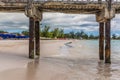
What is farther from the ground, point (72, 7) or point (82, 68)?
point (72, 7)

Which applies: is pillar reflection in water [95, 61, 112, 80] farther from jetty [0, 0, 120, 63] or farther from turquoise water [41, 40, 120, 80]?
jetty [0, 0, 120, 63]

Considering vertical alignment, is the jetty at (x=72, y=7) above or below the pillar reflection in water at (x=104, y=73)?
above

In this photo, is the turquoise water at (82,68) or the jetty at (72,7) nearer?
the turquoise water at (82,68)

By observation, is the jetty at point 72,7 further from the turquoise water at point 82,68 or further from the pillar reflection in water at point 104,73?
the pillar reflection in water at point 104,73

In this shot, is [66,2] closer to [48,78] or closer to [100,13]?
[100,13]

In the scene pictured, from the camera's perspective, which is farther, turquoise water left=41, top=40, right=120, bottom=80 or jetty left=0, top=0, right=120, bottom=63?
jetty left=0, top=0, right=120, bottom=63

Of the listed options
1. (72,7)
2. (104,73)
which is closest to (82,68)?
(104,73)

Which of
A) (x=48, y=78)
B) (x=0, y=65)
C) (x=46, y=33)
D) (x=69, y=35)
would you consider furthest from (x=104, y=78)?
(x=69, y=35)

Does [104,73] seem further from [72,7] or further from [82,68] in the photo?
[72,7]

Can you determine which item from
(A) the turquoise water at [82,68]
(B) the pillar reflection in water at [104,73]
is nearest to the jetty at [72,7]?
(A) the turquoise water at [82,68]

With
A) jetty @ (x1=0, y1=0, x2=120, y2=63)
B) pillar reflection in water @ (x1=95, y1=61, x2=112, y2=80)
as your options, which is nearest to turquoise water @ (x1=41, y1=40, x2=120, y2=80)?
pillar reflection in water @ (x1=95, y1=61, x2=112, y2=80)

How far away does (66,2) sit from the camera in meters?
19.7

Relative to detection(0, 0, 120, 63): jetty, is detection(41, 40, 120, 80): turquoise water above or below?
below

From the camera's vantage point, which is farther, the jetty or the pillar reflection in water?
the jetty
